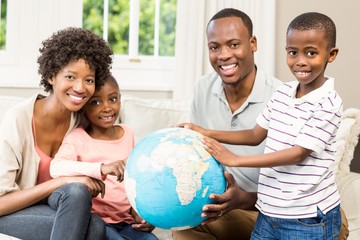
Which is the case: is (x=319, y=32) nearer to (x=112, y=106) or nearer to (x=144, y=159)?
(x=144, y=159)

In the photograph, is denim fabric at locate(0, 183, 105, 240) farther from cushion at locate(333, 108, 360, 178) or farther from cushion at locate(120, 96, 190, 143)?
cushion at locate(333, 108, 360, 178)

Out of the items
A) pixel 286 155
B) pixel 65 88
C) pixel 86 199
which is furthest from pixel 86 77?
pixel 286 155

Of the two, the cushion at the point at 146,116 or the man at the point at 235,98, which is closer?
the man at the point at 235,98

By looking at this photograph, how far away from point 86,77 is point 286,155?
93 cm

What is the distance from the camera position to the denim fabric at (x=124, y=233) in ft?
8.36

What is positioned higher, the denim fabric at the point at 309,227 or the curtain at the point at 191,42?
the curtain at the point at 191,42

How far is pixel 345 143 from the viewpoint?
3.18 meters

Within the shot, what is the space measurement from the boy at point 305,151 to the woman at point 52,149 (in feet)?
1.97

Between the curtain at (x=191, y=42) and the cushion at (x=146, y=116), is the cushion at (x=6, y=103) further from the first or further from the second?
the curtain at (x=191, y=42)

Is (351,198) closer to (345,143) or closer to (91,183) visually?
(345,143)

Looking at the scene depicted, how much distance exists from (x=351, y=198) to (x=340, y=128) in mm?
369

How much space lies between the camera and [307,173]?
219 centimetres

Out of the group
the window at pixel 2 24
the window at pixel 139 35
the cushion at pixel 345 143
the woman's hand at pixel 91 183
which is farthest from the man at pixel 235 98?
the window at pixel 2 24

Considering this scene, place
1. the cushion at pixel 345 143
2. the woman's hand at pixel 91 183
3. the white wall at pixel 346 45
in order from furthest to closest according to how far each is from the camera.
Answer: the white wall at pixel 346 45 < the cushion at pixel 345 143 < the woman's hand at pixel 91 183
